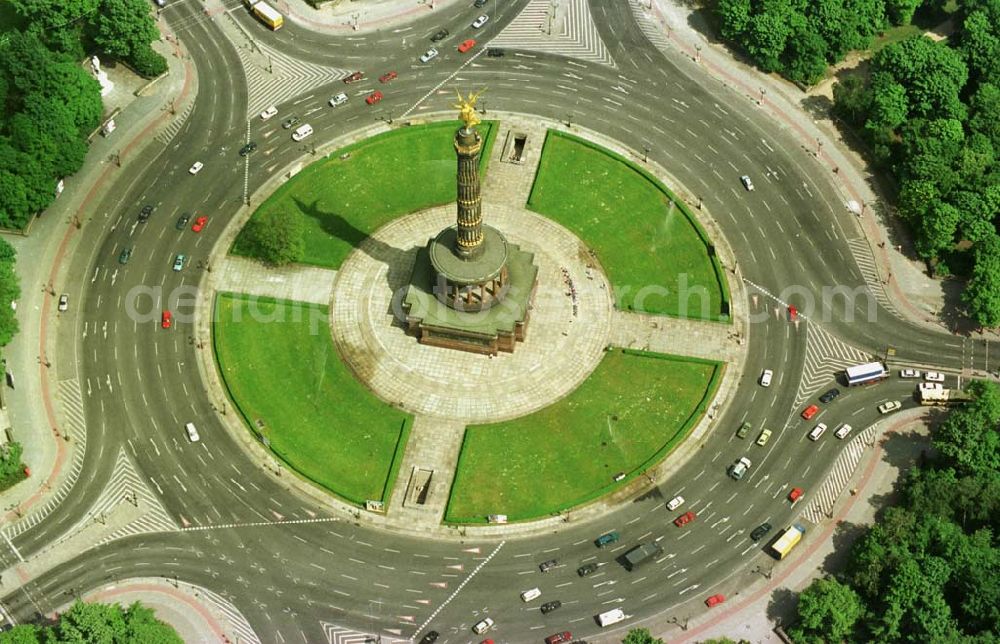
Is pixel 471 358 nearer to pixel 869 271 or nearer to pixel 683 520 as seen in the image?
pixel 683 520

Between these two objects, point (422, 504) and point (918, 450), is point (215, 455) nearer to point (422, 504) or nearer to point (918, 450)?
point (422, 504)

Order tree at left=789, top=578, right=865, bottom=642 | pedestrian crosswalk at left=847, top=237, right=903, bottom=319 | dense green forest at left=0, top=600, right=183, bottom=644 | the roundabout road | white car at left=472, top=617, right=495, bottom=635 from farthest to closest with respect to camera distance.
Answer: pedestrian crosswalk at left=847, top=237, right=903, bottom=319
the roundabout road
white car at left=472, top=617, right=495, bottom=635
tree at left=789, top=578, right=865, bottom=642
dense green forest at left=0, top=600, right=183, bottom=644

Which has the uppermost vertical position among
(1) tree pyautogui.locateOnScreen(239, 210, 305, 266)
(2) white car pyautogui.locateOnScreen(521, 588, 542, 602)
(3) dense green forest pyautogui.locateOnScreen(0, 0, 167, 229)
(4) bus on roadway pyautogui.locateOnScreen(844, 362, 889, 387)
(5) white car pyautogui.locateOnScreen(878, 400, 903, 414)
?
(3) dense green forest pyautogui.locateOnScreen(0, 0, 167, 229)

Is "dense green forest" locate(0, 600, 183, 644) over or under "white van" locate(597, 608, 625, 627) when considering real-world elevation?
under

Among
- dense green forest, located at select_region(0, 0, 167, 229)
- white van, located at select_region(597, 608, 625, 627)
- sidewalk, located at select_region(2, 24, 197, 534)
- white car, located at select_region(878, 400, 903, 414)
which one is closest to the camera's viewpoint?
white van, located at select_region(597, 608, 625, 627)

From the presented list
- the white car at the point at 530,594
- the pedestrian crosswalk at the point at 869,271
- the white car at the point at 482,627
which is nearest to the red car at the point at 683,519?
the white car at the point at 530,594

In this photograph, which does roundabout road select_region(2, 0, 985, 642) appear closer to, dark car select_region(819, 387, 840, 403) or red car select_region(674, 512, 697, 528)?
red car select_region(674, 512, 697, 528)

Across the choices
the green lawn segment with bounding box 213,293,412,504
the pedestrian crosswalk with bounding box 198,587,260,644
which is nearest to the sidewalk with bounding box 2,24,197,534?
the green lawn segment with bounding box 213,293,412,504
